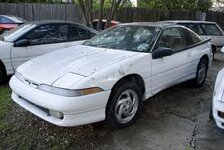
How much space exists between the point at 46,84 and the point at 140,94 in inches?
57.4

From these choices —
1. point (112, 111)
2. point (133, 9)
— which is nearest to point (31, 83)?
point (112, 111)

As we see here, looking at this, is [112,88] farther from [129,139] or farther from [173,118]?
[173,118]

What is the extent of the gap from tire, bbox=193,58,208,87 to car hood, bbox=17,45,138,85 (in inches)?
85.7

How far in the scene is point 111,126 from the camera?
13.8 feet

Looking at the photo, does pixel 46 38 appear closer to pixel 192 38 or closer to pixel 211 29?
pixel 192 38

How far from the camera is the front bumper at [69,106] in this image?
3.67 meters

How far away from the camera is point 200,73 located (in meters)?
6.38

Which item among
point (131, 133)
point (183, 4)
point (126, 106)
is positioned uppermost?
point (183, 4)

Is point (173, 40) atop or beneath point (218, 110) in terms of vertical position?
atop

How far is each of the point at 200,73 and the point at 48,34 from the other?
354 centimetres

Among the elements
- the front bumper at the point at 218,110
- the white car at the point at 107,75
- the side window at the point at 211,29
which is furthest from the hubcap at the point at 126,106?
the side window at the point at 211,29

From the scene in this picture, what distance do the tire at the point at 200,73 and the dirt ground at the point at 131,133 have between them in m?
1.24

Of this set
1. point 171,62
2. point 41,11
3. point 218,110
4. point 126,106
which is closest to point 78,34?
point 171,62

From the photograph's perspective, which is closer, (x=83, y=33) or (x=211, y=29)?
(x=83, y=33)
